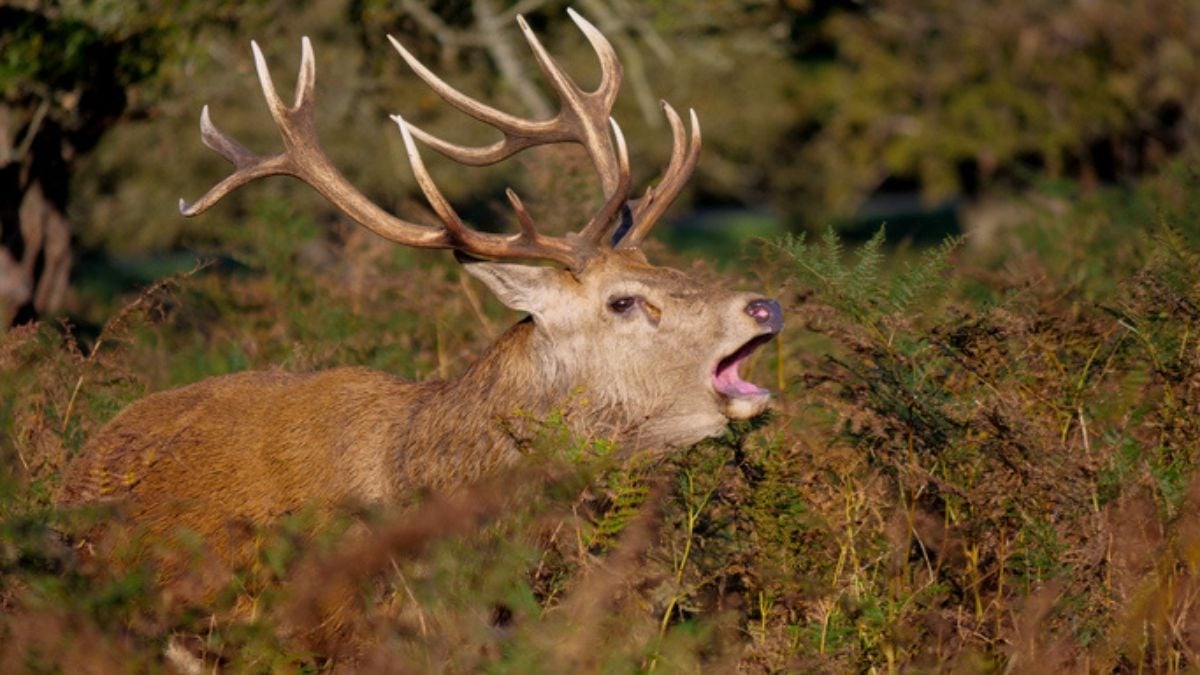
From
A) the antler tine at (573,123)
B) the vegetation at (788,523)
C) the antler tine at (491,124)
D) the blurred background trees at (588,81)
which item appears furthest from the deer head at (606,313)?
the blurred background trees at (588,81)

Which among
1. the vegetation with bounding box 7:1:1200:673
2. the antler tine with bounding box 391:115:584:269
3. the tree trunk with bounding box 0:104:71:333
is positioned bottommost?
the tree trunk with bounding box 0:104:71:333

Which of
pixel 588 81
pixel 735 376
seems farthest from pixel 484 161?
pixel 588 81

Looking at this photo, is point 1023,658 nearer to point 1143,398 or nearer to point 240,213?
point 1143,398

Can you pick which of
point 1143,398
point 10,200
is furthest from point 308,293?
point 1143,398

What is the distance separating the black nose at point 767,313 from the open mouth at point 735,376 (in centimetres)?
5

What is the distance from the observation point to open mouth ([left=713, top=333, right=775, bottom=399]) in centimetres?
603

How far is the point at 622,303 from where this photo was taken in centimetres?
623

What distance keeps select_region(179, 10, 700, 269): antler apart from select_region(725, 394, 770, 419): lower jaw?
768 mm

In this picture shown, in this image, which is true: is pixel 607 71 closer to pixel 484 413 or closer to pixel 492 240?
pixel 492 240

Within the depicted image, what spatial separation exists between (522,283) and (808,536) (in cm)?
134

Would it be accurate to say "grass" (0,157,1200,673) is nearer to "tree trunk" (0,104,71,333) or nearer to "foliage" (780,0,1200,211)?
"tree trunk" (0,104,71,333)

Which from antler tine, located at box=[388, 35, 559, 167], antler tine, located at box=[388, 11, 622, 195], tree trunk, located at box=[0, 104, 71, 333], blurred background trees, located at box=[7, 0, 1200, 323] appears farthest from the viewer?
blurred background trees, located at box=[7, 0, 1200, 323]

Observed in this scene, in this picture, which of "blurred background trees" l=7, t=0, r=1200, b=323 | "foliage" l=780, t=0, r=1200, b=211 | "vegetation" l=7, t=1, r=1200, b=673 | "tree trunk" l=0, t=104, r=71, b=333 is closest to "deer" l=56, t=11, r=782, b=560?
"vegetation" l=7, t=1, r=1200, b=673

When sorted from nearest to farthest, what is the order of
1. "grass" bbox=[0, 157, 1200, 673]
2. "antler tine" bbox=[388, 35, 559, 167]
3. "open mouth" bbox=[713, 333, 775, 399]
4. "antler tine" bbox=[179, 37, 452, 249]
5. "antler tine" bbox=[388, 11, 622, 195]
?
"grass" bbox=[0, 157, 1200, 673], "open mouth" bbox=[713, 333, 775, 399], "antler tine" bbox=[179, 37, 452, 249], "antler tine" bbox=[388, 35, 559, 167], "antler tine" bbox=[388, 11, 622, 195]
